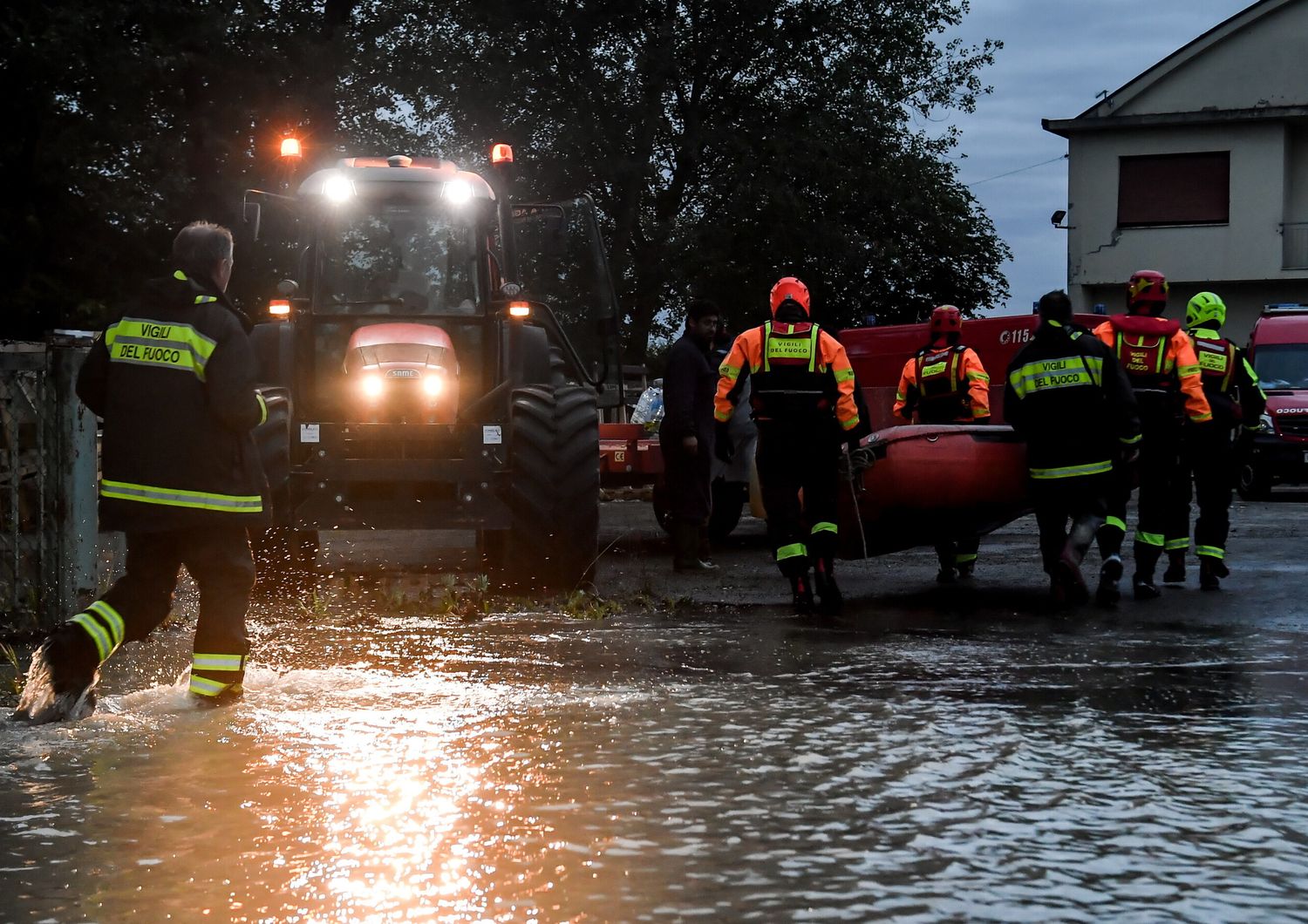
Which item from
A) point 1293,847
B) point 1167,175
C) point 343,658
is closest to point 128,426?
point 343,658

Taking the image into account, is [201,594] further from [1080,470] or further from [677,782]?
[1080,470]

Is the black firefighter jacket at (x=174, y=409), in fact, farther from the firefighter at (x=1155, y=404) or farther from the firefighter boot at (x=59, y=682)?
the firefighter at (x=1155, y=404)

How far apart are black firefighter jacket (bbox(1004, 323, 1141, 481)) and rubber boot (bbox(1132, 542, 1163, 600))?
2.47ft

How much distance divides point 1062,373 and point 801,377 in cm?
159

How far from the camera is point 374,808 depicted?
5293 mm

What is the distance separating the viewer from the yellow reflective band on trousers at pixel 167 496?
7.12 metres

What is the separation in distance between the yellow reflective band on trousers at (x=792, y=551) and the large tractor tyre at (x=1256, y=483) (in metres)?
14.1

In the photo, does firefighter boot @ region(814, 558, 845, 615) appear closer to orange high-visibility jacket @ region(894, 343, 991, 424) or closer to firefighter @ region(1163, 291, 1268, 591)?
orange high-visibility jacket @ region(894, 343, 991, 424)

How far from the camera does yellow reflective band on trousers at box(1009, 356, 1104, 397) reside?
11070 millimetres

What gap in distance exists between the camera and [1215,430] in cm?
1209

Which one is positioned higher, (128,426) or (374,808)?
(128,426)

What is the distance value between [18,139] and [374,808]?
86.5 ft

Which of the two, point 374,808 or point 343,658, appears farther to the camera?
point 343,658

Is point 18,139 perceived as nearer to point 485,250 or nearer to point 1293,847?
point 485,250
